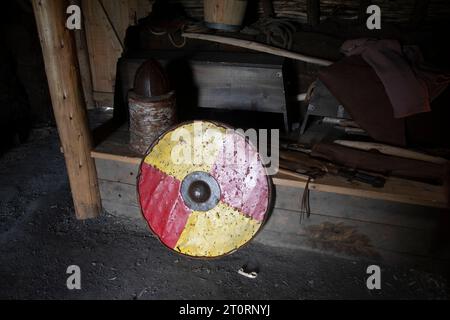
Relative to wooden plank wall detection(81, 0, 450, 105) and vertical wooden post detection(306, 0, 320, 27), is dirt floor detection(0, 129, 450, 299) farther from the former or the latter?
wooden plank wall detection(81, 0, 450, 105)

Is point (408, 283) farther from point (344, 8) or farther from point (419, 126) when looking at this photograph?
point (344, 8)

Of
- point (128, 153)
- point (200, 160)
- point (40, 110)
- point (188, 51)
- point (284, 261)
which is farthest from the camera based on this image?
point (40, 110)

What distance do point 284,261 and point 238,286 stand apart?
41cm

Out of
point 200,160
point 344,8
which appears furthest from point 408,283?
point 344,8

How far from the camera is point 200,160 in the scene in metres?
2.49

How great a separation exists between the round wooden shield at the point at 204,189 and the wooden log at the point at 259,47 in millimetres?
1223

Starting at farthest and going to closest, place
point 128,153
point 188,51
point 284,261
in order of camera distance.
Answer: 1. point 188,51
2. point 128,153
3. point 284,261

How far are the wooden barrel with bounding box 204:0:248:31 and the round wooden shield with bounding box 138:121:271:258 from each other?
4.92 feet

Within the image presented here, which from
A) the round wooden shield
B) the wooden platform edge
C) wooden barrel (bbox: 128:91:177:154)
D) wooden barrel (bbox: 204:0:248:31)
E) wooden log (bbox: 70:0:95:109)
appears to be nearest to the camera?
the wooden platform edge

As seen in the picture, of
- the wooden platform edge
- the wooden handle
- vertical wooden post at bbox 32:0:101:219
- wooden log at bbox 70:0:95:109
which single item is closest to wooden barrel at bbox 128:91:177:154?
vertical wooden post at bbox 32:0:101:219

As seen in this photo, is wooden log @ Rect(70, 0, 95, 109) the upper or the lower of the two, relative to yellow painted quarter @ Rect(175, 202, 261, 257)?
upper

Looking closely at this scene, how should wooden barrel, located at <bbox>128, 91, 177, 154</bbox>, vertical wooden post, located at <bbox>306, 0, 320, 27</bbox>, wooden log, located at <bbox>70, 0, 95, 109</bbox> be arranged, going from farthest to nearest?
1. wooden log, located at <bbox>70, 0, 95, 109</bbox>
2. vertical wooden post, located at <bbox>306, 0, 320, 27</bbox>
3. wooden barrel, located at <bbox>128, 91, 177, 154</bbox>

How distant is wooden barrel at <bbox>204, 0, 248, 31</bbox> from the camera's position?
3.41 metres

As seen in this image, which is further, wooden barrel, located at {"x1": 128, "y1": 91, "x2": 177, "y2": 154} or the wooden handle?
wooden barrel, located at {"x1": 128, "y1": 91, "x2": 177, "y2": 154}
